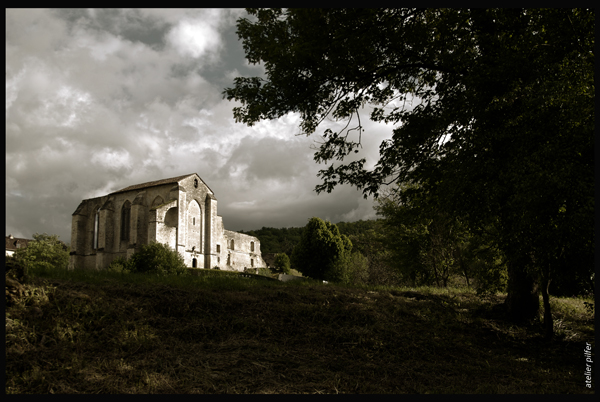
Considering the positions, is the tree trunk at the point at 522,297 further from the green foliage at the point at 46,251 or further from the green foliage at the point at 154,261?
the green foliage at the point at 46,251

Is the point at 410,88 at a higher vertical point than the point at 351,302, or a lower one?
higher

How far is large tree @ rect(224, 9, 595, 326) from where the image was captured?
5.52m

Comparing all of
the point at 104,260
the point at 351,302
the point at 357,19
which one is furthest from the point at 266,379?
the point at 104,260

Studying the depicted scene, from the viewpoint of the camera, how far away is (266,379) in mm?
4312

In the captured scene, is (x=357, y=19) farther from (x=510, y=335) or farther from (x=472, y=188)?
(x=510, y=335)

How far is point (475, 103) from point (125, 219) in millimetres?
41837

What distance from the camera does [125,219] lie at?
4225 centimetres

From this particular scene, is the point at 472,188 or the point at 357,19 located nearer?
the point at 472,188

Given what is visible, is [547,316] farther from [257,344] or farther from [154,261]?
[154,261]

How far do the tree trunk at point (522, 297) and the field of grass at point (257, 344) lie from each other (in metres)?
0.31

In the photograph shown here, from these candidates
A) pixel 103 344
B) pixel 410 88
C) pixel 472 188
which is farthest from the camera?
pixel 410 88

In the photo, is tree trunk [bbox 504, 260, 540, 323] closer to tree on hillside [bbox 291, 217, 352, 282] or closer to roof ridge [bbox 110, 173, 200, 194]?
tree on hillside [bbox 291, 217, 352, 282]

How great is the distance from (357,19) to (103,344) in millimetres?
6784

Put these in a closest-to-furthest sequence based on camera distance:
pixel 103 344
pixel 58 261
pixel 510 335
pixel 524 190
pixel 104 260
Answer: pixel 103 344 < pixel 524 190 < pixel 510 335 < pixel 104 260 < pixel 58 261
